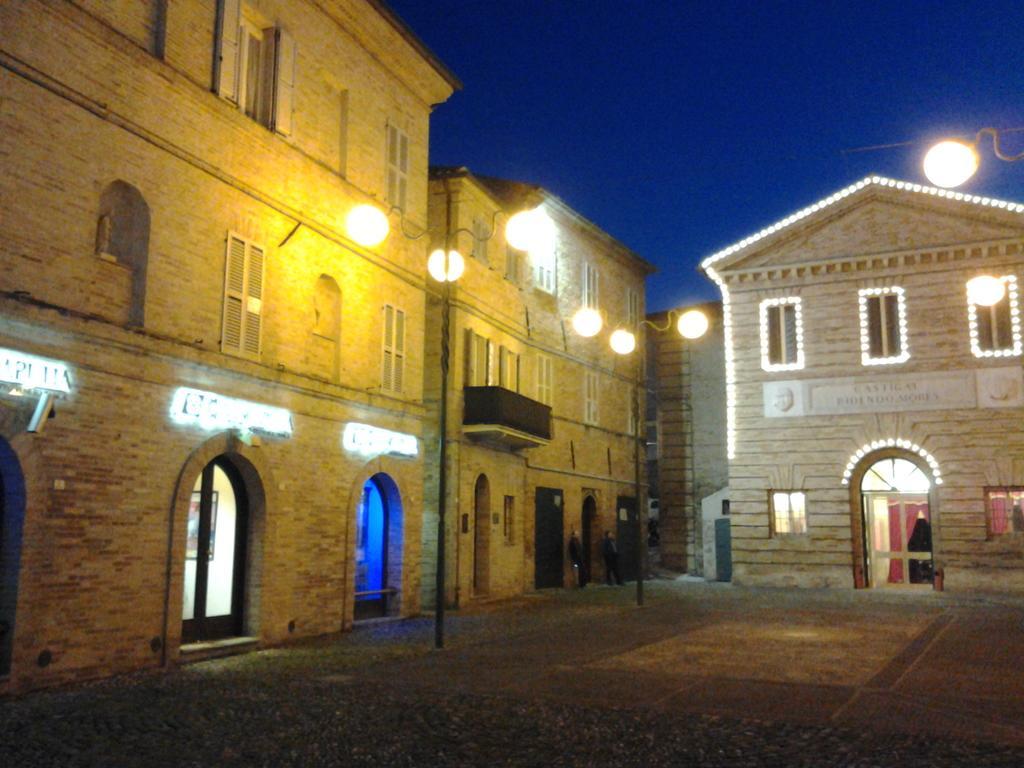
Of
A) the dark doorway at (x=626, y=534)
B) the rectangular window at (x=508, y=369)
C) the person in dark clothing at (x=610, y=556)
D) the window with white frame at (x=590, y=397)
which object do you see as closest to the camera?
the rectangular window at (x=508, y=369)

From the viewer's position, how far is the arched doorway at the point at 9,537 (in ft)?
34.2

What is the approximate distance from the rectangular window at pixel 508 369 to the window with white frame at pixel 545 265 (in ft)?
8.85

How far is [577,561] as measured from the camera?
86.1 ft

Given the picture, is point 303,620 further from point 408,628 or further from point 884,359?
point 884,359

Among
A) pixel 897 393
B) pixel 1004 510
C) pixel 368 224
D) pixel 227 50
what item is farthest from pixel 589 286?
pixel 227 50

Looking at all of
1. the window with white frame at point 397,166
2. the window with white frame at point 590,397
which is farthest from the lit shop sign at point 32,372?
the window with white frame at point 590,397

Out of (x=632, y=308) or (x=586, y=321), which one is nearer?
(x=586, y=321)

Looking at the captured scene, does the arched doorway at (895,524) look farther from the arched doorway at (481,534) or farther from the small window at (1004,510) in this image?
the arched doorway at (481,534)

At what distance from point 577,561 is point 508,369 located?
18.9 ft

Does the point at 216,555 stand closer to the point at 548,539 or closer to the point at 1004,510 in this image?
the point at 548,539

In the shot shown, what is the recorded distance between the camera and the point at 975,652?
1340cm

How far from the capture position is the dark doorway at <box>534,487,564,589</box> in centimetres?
2527

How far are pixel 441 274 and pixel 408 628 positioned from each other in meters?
6.20

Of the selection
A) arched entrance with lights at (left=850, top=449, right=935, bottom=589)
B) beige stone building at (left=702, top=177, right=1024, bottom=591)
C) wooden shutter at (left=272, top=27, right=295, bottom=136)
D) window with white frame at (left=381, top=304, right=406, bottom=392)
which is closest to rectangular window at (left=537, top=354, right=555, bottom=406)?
beige stone building at (left=702, top=177, right=1024, bottom=591)
